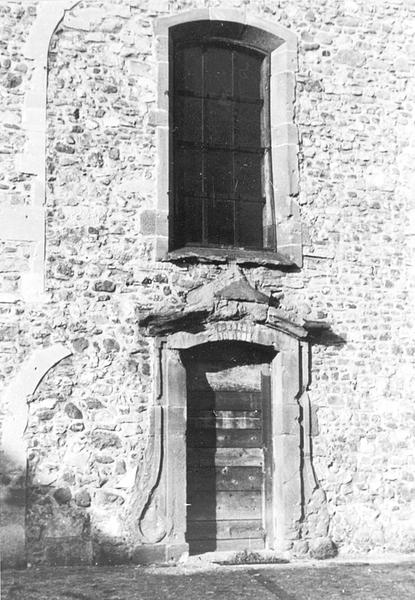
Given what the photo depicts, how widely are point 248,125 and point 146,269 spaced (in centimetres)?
197

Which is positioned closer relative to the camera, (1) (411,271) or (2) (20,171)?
(2) (20,171)

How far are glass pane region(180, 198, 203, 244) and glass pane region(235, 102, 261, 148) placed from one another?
78 cm

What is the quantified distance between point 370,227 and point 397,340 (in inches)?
46.5

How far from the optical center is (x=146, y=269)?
364 inches

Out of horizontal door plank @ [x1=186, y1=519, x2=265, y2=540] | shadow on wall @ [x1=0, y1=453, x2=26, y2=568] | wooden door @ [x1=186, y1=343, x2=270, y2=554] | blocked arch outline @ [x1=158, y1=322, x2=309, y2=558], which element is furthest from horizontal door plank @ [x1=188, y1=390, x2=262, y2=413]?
shadow on wall @ [x1=0, y1=453, x2=26, y2=568]

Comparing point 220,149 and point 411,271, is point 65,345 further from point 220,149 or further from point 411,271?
point 411,271

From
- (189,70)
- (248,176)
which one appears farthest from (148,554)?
(189,70)

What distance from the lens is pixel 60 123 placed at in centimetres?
923

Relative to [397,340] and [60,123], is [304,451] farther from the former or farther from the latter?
[60,123]

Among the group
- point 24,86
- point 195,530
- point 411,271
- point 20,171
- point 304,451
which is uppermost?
point 24,86

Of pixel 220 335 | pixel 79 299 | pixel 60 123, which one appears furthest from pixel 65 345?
pixel 60 123

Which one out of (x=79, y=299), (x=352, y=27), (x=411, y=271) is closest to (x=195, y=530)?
(x=79, y=299)

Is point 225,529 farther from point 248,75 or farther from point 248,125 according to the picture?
point 248,75

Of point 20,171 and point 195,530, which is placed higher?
point 20,171
